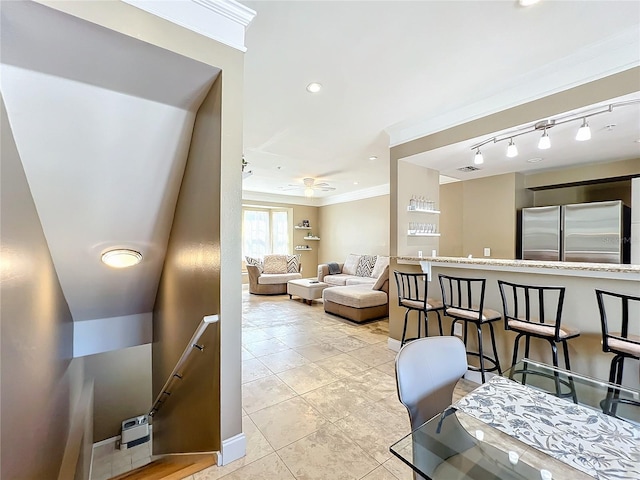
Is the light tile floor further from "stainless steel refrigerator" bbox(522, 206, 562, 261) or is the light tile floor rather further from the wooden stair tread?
"stainless steel refrigerator" bbox(522, 206, 562, 261)

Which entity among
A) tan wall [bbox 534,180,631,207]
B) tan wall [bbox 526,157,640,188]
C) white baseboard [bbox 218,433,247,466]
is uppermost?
tan wall [bbox 526,157,640,188]

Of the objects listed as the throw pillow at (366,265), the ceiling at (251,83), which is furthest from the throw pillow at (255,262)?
the ceiling at (251,83)

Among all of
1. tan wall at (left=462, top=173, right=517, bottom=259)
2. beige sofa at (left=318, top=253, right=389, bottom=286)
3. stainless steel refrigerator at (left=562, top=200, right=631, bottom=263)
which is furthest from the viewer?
beige sofa at (left=318, top=253, right=389, bottom=286)

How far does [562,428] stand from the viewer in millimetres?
1101

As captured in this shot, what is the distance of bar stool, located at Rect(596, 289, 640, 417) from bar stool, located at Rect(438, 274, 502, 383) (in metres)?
0.74

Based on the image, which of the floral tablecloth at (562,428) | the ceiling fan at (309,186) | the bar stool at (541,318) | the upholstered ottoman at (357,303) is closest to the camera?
the floral tablecloth at (562,428)

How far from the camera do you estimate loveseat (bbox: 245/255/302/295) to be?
→ 23.6 ft

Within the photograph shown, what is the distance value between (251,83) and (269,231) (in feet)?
22.1

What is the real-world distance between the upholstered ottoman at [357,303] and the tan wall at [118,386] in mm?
Result: 3012

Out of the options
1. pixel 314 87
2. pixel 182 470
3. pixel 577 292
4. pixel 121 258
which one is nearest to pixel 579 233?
pixel 577 292

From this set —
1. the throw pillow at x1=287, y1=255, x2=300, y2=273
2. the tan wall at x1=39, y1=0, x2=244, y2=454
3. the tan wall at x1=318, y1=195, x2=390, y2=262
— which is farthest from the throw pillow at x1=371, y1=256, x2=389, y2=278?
the tan wall at x1=39, y1=0, x2=244, y2=454

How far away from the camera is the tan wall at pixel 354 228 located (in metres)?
7.22

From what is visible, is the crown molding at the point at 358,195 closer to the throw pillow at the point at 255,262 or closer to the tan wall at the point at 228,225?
the throw pillow at the point at 255,262

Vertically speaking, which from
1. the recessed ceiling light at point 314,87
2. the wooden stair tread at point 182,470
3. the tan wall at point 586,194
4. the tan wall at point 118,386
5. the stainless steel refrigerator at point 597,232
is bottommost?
the tan wall at point 118,386
